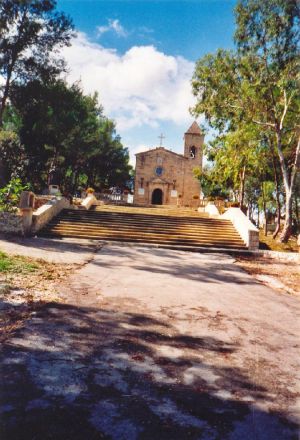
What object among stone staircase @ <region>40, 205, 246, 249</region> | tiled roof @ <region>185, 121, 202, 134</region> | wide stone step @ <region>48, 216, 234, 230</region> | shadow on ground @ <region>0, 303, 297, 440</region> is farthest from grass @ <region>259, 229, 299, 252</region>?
tiled roof @ <region>185, 121, 202, 134</region>

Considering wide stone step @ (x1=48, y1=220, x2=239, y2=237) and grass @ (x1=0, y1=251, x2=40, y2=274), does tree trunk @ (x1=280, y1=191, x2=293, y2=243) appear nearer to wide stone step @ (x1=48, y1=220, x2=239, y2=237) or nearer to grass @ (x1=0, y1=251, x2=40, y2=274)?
wide stone step @ (x1=48, y1=220, x2=239, y2=237)

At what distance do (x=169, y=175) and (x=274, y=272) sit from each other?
3627 cm

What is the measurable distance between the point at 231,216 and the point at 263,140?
488cm

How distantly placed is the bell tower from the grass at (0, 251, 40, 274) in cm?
3894

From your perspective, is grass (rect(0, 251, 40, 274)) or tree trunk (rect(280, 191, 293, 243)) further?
tree trunk (rect(280, 191, 293, 243))

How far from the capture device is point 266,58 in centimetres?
1681

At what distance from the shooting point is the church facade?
4503cm

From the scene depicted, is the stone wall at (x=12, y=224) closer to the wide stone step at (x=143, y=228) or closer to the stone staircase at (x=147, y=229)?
the stone staircase at (x=147, y=229)

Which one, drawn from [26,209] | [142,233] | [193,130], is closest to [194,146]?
[193,130]

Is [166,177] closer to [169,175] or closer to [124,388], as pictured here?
[169,175]

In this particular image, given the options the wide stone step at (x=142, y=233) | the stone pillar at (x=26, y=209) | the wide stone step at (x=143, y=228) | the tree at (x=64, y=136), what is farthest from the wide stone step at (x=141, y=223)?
the tree at (x=64, y=136)

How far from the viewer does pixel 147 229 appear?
51.4 feet

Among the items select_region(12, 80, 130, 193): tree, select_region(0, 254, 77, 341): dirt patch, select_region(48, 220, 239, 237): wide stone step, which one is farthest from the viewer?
select_region(12, 80, 130, 193): tree

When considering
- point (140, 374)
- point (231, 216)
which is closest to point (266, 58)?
point (231, 216)
